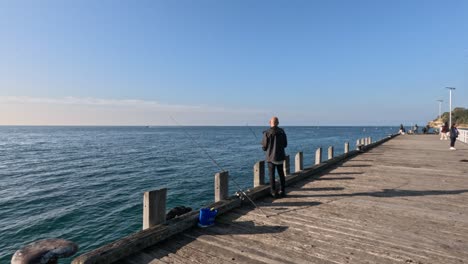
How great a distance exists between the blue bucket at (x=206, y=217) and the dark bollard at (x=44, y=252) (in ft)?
6.56

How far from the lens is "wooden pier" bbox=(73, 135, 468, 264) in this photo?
3535 millimetres

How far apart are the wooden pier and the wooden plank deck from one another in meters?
0.01

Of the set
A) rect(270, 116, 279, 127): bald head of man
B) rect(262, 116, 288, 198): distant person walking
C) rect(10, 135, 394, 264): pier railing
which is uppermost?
rect(270, 116, 279, 127): bald head of man

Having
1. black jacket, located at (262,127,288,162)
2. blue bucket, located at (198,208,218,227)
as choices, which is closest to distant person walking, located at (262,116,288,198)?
black jacket, located at (262,127,288,162)

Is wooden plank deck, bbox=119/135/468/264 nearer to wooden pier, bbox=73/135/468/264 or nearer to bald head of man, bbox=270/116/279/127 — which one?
wooden pier, bbox=73/135/468/264

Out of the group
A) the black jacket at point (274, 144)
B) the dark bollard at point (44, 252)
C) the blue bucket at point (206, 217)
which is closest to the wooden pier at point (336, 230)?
the blue bucket at point (206, 217)

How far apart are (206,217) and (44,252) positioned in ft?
7.79

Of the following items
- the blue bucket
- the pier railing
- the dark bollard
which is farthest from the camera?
the blue bucket

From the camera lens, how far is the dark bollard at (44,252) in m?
2.72

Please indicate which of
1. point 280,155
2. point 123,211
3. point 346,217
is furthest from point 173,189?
point 346,217

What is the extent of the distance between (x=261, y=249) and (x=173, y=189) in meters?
13.5

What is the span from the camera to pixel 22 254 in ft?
9.04

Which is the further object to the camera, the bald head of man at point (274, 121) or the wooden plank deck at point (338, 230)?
the bald head of man at point (274, 121)

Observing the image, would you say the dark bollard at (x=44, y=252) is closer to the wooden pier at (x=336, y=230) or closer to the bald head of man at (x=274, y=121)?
the wooden pier at (x=336, y=230)
